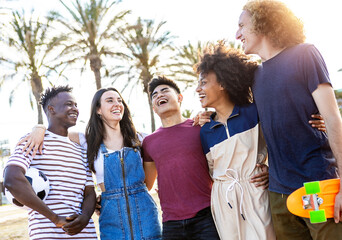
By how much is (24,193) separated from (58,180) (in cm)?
44

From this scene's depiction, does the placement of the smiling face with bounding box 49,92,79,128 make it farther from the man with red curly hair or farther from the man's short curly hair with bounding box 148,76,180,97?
the man with red curly hair

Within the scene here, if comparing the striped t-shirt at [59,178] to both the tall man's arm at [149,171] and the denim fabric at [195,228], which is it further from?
the denim fabric at [195,228]

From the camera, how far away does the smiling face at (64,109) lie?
4039 mm

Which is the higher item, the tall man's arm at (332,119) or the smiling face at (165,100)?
the smiling face at (165,100)

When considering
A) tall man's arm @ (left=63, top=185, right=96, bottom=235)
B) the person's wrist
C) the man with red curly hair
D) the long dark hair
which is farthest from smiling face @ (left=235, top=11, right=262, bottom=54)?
the person's wrist

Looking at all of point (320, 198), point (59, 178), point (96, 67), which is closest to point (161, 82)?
Answer: point (59, 178)

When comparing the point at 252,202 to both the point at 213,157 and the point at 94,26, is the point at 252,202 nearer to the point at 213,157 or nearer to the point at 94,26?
the point at 213,157

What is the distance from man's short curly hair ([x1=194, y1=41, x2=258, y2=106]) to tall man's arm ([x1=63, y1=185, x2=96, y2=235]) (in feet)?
5.80

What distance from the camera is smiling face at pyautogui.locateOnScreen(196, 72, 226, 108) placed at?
3873mm

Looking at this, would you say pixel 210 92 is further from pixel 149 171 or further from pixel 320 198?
pixel 320 198

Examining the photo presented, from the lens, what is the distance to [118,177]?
158 inches

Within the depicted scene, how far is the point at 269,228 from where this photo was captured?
3309 mm

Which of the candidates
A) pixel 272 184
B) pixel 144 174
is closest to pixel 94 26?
pixel 144 174

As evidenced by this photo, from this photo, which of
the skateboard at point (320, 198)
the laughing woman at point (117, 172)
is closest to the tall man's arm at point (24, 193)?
the laughing woman at point (117, 172)
